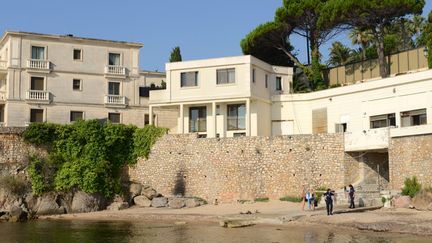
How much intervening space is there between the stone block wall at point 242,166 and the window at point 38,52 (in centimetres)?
1319

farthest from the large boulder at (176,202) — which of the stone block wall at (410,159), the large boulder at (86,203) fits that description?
the stone block wall at (410,159)

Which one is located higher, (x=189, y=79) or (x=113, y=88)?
(x=189, y=79)

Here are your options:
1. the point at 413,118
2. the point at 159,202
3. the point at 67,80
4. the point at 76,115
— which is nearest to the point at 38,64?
the point at 67,80

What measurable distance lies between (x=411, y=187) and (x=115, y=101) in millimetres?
27257

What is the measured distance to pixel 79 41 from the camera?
52781mm

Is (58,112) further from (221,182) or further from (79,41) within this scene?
(221,182)

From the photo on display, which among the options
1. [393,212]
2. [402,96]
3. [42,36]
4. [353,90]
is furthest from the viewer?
[42,36]

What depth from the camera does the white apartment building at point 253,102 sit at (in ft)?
151

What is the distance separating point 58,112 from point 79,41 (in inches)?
252

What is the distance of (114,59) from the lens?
54438mm

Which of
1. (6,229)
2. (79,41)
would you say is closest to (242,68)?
(79,41)

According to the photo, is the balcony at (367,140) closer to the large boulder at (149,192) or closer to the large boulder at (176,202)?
the large boulder at (176,202)

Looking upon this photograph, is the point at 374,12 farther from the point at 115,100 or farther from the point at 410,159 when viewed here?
the point at 115,100

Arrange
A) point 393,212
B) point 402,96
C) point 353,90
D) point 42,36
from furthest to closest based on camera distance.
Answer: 1. point 42,36
2. point 353,90
3. point 402,96
4. point 393,212
